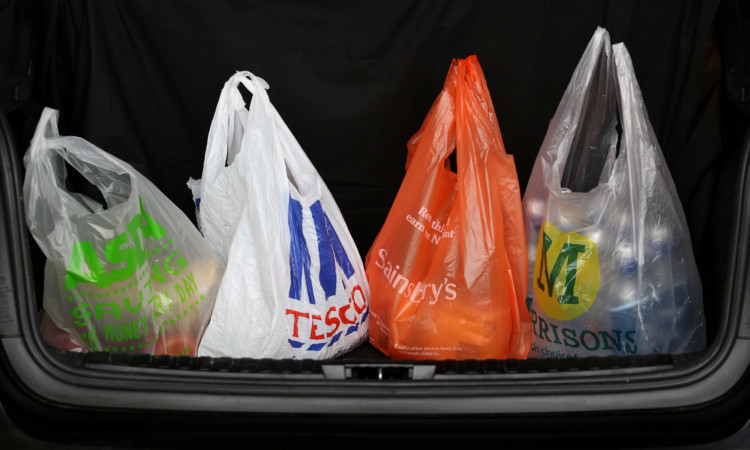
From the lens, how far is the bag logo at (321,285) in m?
1.44

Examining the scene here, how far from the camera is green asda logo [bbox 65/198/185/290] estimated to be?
135 cm

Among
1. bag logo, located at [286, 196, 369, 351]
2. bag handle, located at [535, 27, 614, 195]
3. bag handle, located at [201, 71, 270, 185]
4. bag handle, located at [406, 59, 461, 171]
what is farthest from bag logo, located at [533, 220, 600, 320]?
bag handle, located at [201, 71, 270, 185]

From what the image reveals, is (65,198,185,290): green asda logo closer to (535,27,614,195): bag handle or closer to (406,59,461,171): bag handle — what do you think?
(406,59,461,171): bag handle

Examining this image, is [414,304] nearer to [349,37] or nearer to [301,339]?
[301,339]

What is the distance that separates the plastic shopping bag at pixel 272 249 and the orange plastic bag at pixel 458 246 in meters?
0.11

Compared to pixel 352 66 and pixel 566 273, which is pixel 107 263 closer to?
pixel 352 66

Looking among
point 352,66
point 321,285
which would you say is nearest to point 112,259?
point 321,285

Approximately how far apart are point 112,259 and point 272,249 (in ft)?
0.99

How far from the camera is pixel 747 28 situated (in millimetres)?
1349

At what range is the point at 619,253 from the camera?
1.42m

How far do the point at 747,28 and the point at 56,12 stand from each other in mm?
1378

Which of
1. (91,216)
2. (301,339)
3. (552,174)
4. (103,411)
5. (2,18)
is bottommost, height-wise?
(301,339)

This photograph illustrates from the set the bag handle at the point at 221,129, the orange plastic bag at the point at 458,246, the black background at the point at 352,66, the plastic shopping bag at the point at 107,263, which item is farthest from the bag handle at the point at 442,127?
the plastic shopping bag at the point at 107,263

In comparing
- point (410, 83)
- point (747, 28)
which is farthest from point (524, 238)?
point (747, 28)
